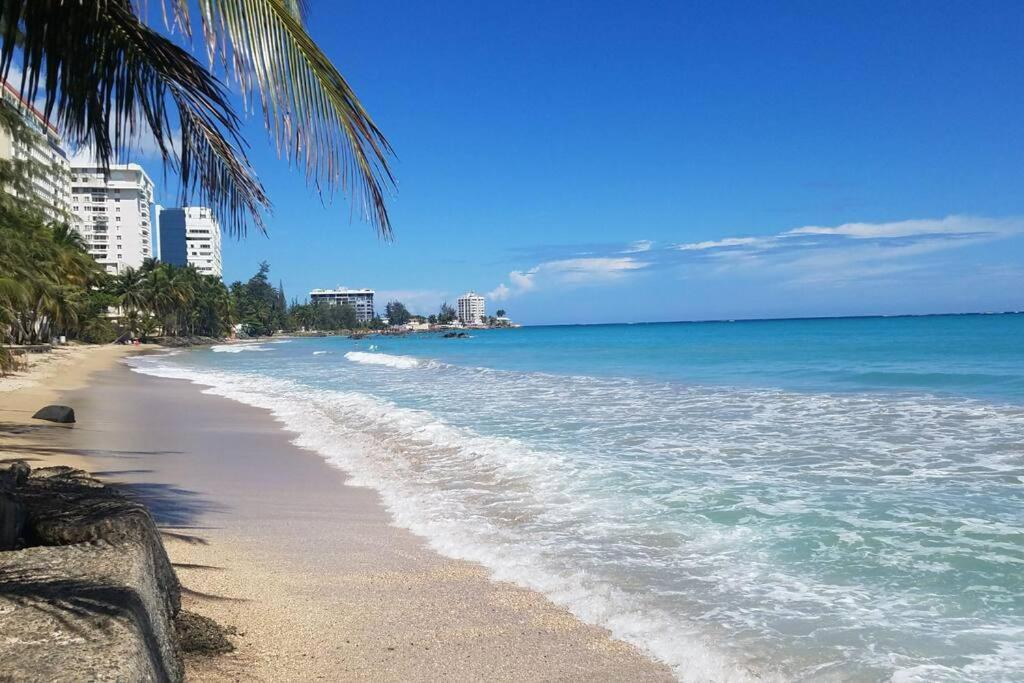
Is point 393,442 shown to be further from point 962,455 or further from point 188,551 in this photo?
point 962,455

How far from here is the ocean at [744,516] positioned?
3.66 metres

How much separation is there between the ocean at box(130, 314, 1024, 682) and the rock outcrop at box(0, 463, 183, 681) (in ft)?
7.34

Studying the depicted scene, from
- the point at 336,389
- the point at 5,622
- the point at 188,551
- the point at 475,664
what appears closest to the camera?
the point at 5,622

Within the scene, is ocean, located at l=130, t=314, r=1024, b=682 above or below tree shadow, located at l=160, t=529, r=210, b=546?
below

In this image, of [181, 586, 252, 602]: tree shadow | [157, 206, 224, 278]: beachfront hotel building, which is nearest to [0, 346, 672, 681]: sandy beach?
[181, 586, 252, 602]: tree shadow

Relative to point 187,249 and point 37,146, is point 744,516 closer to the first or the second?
point 37,146

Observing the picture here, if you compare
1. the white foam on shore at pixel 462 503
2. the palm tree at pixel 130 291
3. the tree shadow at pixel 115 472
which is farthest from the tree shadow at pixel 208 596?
the palm tree at pixel 130 291

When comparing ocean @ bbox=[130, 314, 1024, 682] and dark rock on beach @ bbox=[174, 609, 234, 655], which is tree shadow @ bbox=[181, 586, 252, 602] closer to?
dark rock on beach @ bbox=[174, 609, 234, 655]

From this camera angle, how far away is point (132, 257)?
11912 cm

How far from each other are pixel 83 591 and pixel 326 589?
81.8 inches

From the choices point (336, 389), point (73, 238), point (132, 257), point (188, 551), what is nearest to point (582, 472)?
point (188, 551)

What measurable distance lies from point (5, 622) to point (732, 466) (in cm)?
705

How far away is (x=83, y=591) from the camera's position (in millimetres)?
2314

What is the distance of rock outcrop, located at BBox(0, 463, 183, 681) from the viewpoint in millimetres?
1939
